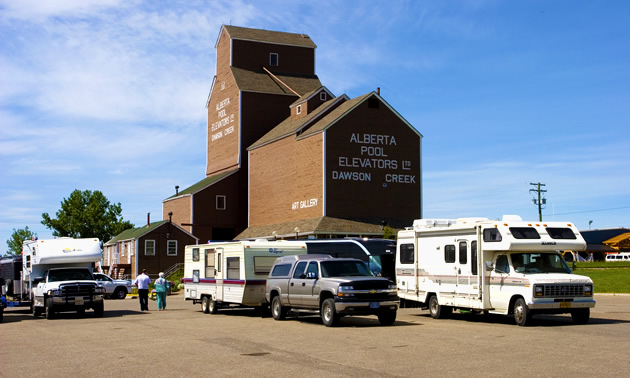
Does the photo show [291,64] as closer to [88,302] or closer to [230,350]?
[88,302]

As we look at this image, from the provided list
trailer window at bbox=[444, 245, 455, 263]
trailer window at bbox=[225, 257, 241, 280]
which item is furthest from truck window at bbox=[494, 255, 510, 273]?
trailer window at bbox=[225, 257, 241, 280]

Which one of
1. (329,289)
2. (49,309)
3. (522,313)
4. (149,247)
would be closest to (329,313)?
(329,289)

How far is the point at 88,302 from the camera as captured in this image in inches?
1039

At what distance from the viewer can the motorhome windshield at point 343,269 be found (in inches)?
853

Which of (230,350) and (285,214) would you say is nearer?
(230,350)

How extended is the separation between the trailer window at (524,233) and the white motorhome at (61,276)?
14.7 meters

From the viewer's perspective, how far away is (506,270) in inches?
806

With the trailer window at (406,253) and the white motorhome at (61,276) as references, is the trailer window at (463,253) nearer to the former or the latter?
the trailer window at (406,253)

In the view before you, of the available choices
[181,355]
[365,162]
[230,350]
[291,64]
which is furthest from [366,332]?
[291,64]

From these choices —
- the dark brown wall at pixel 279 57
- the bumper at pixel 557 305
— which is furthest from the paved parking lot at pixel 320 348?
the dark brown wall at pixel 279 57

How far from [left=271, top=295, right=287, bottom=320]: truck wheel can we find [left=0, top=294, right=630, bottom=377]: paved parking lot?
61cm

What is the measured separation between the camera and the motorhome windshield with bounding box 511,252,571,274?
2041 cm

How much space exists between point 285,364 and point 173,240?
60747 millimetres

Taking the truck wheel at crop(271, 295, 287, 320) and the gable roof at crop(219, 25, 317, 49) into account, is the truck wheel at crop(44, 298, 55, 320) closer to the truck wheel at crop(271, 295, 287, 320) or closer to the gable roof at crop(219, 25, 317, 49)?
the truck wheel at crop(271, 295, 287, 320)
